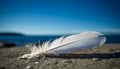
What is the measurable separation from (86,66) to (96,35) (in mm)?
1510

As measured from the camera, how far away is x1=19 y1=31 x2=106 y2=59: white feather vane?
16.7 ft

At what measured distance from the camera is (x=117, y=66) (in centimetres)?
387

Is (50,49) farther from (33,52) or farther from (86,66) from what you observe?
(86,66)

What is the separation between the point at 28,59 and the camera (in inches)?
189

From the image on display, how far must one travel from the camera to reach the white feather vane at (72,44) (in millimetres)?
5090

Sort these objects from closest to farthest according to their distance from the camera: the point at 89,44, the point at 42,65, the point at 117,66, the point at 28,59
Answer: the point at 117,66
the point at 42,65
the point at 28,59
the point at 89,44

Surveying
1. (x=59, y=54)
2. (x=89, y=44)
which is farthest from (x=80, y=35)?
(x=59, y=54)

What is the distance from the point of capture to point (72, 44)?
5332 mm

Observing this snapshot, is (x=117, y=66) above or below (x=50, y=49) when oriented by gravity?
below

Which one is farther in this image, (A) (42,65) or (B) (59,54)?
(B) (59,54)

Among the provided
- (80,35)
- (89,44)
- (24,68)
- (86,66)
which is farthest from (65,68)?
(80,35)

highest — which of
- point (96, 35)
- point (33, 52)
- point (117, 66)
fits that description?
point (96, 35)

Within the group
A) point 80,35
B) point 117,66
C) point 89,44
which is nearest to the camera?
point 117,66

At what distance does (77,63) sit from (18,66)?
Answer: 151cm
